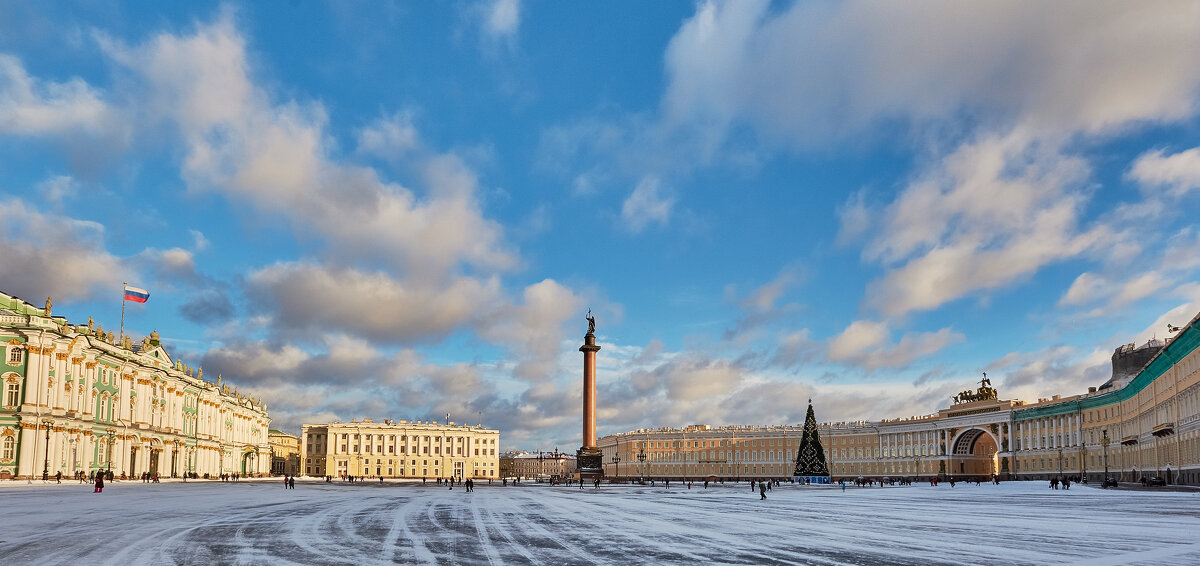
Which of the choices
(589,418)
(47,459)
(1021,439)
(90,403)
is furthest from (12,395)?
(1021,439)

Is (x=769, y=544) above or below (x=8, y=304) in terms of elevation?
below

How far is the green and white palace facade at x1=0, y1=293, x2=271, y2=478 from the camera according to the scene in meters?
69.1

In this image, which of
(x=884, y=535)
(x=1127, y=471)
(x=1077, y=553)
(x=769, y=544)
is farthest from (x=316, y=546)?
(x=1127, y=471)

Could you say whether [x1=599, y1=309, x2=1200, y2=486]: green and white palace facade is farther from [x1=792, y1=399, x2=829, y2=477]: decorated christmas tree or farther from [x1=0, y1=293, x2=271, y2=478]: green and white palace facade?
[x1=0, y1=293, x2=271, y2=478]: green and white palace facade

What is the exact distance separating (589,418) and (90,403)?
4696cm

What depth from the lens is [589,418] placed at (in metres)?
90.4

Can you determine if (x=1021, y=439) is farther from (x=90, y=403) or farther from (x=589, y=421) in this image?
(x=90, y=403)

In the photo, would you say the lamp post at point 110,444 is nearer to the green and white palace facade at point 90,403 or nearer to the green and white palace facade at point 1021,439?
the green and white palace facade at point 90,403

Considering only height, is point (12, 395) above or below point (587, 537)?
above

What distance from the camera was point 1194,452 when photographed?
64375 mm

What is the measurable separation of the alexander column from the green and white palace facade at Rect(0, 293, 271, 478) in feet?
149

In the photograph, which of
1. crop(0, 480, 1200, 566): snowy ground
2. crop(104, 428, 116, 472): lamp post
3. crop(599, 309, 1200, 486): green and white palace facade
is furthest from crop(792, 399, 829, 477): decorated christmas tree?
crop(104, 428, 116, 472): lamp post

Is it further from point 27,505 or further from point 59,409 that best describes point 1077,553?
point 59,409

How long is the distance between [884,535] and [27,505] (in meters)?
32.4
